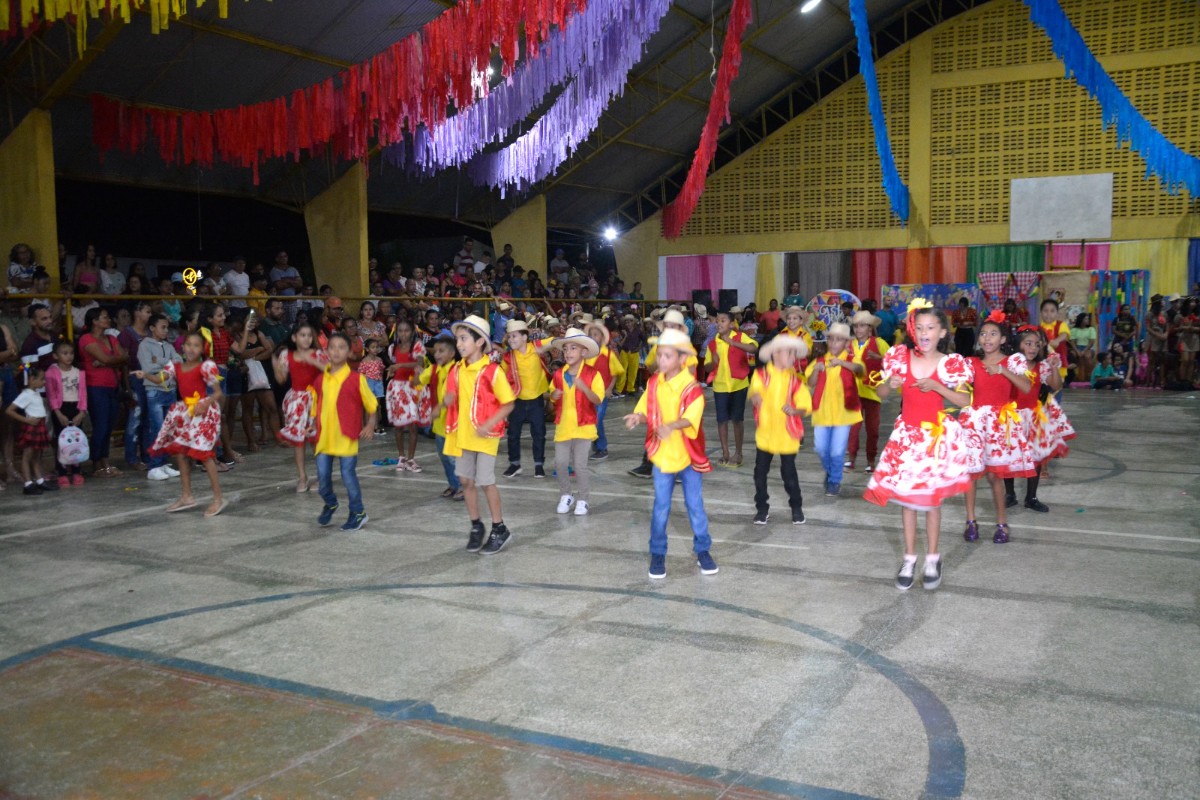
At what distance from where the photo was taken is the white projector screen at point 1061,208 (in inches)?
905

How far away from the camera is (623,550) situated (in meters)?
6.61

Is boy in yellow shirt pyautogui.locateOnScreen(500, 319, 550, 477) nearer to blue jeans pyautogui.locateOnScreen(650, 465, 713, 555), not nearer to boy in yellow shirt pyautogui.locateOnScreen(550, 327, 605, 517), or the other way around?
boy in yellow shirt pyautogui.locateOnScreen(550, 327, 605, 517)

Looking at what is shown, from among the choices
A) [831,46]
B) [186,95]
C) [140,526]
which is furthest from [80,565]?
[831,46]

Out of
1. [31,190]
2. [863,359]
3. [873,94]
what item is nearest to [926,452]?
[863,359]

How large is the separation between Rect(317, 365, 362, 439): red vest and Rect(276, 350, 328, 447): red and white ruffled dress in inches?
55.2

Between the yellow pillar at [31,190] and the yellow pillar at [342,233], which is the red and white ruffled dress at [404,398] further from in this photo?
the yellow pillar at [342,233]

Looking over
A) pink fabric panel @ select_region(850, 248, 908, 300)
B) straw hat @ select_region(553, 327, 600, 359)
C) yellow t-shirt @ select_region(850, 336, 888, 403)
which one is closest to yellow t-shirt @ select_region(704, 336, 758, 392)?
yellow t-shirt @ select_region(850, 336, 888, 403)

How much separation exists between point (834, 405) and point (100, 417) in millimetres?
7437

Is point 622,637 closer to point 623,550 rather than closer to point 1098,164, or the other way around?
point 623,550

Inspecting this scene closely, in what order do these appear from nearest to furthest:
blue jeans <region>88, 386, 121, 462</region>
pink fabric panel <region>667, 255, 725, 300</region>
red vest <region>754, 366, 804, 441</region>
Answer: red vest <region>754, 366, 804, 441</region> → blue jeans <region>88, 386, 121, 462</region> → pink fabric panel <region>667, 255, 725, 300</region>

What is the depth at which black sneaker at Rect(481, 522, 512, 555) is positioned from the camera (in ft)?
21.6

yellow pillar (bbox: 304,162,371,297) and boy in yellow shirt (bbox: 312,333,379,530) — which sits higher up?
yellow pillar (bbox: 304,162,371,297)

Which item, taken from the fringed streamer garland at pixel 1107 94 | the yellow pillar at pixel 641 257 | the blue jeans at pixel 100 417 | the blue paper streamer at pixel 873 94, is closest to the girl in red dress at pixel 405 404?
the blue jeans at pixel 100 417

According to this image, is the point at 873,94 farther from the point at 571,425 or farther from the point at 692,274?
the point at 692,274
